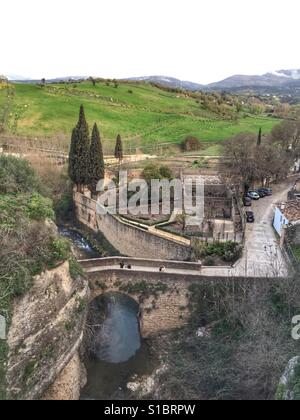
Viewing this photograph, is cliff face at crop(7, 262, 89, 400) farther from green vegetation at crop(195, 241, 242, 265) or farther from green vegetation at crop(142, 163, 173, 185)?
green vegetation at crop(142, 163, 173, 185)

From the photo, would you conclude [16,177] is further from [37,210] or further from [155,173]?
[155,173]

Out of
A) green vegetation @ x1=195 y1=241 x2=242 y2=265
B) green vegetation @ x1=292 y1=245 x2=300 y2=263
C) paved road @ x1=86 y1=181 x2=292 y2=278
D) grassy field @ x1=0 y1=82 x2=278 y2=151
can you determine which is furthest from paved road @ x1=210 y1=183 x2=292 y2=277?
grassy field @ x1=0 y1=82 x2=278 y2=151

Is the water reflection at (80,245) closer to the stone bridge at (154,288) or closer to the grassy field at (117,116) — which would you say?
the stone bridge at (154,288)

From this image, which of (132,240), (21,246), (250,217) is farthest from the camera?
(250,217)

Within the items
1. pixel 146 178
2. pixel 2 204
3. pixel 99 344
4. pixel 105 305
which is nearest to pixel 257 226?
pixel 146 178

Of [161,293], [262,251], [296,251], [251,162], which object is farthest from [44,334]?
[251,162]

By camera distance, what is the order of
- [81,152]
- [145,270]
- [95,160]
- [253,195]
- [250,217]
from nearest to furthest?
[145,270] < [250,217] < [95,160] < [81,152] < [253,195]

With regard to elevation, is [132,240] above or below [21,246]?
below
